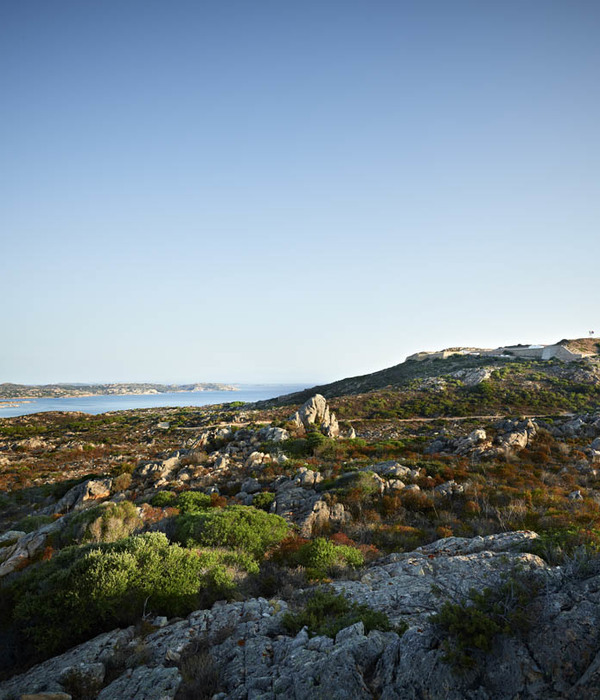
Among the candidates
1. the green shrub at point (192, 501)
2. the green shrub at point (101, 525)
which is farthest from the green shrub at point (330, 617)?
the green shrub at point (192, 501)

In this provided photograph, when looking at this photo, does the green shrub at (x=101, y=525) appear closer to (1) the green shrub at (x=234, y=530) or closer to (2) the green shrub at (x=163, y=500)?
(1) the green shrub at (x=234, y=530)

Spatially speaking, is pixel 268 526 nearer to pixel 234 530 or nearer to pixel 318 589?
pixel 234 530

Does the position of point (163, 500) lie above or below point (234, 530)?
below

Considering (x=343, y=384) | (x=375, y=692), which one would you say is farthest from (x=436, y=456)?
(x=343, y=384)

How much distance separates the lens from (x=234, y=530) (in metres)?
8.90

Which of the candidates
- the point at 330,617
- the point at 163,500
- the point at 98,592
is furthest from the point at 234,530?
the point at 163,500

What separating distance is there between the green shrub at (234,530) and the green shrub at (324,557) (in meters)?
1.31

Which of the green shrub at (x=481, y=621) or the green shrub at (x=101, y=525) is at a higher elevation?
the green shrub at (x=481, y=621)

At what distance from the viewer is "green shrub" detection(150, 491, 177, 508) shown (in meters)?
12.7

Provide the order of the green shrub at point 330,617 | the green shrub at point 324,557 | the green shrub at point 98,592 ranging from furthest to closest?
1. the green shrub at point 324,557
2. the green shrub at point 98,592
3. the green shrub at point 330,617

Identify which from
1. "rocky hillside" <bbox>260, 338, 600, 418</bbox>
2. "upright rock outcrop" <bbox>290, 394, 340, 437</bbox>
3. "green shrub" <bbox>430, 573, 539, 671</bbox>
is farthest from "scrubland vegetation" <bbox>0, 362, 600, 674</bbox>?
"rocky hillside" <bbox>260, 338, 600, 418</bbox>

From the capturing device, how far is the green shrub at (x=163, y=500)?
12702 millimetres

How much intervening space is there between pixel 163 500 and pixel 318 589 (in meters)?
9.01

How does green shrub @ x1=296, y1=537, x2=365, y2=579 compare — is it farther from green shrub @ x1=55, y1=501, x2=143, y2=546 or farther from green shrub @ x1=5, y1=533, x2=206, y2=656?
green shrub @ x1=55, y1=501, x2=143, y2=546
